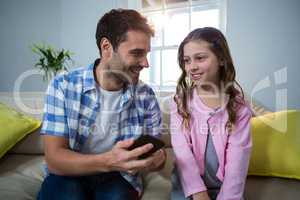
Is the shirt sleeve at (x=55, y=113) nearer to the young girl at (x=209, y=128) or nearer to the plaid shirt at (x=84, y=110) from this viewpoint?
the plaid shirt at (x=84, y=110)

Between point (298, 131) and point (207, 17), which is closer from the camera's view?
point (298, 131)

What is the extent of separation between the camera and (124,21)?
99 centimetres

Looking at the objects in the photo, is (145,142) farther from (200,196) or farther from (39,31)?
(39,31)

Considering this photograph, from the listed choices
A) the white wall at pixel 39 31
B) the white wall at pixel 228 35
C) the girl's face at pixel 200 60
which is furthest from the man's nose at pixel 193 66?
the white wall at pixel 39 31

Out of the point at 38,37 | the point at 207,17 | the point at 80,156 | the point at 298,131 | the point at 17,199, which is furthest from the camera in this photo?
the point at 38,37

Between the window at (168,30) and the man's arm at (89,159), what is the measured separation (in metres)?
2.08

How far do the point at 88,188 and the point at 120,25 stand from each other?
1.98 feet

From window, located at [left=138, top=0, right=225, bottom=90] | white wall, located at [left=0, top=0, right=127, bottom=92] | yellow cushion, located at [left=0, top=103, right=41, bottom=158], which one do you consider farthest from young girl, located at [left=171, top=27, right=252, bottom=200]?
white wall, located at [left=0, top=0, right=127, bottom=92]

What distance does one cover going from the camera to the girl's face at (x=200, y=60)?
1.03 metres

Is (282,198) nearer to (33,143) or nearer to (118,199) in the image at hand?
(118,199)

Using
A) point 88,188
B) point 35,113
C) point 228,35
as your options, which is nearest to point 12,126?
point 35,113

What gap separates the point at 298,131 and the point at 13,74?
3172mm

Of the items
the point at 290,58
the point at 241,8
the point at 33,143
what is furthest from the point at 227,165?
the point at 241,8

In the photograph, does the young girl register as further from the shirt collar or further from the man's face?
the shirt collar
